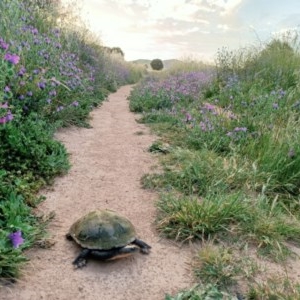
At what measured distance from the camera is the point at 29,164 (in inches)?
143

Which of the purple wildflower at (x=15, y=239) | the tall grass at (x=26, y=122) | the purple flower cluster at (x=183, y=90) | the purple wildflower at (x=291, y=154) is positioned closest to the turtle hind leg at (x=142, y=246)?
the tall grass at (x=26, y=122)

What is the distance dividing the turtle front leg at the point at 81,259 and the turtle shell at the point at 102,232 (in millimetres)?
41

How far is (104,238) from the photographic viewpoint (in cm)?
252

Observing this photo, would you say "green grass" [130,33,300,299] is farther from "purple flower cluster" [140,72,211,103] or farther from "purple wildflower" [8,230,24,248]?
"purple flower cluster" [140,72,211,103]

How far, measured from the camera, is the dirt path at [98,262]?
229 cm

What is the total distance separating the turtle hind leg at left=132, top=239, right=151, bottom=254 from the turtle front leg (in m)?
0.37

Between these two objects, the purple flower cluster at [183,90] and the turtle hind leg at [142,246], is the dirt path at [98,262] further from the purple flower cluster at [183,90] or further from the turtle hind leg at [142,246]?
the purple flower cluster at [183,90]

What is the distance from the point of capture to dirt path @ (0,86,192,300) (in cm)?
229

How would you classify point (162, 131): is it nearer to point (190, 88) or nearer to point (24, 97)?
point (24, 97)

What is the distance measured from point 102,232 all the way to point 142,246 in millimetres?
370

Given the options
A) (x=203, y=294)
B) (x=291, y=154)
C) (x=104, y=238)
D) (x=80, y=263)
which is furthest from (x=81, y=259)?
(x=291, y=154)

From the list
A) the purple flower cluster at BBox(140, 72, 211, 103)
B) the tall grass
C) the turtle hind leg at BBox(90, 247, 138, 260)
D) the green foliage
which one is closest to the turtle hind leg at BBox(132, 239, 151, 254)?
the turtle hind leg at BBox(90, 247, 138, 260)

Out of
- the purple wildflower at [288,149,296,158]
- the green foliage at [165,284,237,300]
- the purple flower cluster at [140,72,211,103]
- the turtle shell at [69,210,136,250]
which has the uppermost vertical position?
the purple flower cluster at [140,72,211,103]

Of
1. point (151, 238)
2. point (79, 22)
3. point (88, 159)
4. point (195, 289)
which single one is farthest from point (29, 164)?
point (79, 22)
